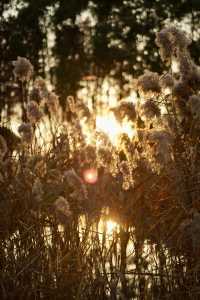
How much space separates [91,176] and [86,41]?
618 inches

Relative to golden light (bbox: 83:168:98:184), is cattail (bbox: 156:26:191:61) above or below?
above

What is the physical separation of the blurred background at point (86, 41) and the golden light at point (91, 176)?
13.8 meters

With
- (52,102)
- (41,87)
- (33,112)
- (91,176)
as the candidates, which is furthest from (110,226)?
(41,87)

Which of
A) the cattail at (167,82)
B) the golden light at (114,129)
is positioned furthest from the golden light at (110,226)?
the cattail at (167,82)

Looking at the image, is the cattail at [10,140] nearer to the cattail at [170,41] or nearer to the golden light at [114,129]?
the golden light at [114,129]

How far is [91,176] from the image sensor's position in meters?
3.32

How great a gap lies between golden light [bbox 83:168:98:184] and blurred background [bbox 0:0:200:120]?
Answer: 1379cm

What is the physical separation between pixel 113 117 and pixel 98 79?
15.9 metres

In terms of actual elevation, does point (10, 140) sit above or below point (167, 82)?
above

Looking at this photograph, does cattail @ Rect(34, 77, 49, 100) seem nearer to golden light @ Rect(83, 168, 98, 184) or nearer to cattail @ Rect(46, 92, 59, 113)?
cattail @ Rect(46, 92, 59, 113)

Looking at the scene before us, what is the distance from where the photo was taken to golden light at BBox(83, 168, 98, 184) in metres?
3.27

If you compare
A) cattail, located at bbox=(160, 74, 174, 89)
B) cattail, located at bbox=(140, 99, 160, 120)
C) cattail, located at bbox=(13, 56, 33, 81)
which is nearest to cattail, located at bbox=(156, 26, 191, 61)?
cattail, located at bbox=(160, 74, 174, 89)

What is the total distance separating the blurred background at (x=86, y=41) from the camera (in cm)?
1770

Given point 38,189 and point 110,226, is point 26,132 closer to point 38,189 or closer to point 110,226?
point 38,189
